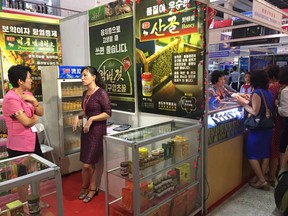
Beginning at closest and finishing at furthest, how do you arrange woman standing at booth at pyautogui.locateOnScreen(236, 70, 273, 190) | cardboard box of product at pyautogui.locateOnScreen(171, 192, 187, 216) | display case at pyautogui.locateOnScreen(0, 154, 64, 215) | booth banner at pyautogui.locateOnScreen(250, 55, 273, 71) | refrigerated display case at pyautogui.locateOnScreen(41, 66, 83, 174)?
display case at pyautogui.locateOnScreen(0, 154, 64, 215) → cardboard box of product at pyautogui.locateOnScreen(171, 192, 187, 216) → woman standing at booth at pyautogui.locateOnScreen(236, 70, 273, 190) → refrigerated display case at pyautogui.locateOnScreen(41, 66, 83, 174) → booth banner at pyautogui.locateOnScreen(250, 55, 273, 71)

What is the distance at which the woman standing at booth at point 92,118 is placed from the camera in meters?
2.99

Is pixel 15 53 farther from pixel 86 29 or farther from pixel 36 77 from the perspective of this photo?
pixel 86 29

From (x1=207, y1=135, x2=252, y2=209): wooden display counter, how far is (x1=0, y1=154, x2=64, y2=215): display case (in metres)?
1.89

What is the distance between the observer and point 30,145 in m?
2.64

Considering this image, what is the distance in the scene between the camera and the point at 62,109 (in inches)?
156

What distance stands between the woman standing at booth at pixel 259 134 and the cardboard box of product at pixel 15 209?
282cm

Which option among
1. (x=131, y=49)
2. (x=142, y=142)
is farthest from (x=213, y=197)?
(x=131, y=49)

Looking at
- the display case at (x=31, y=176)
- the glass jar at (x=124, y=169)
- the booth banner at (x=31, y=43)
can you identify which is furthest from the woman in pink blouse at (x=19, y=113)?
the booth banner at (x=31, y=43)

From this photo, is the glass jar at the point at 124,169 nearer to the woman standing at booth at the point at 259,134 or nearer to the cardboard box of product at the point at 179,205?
the cardboard box of product at the point at 179,205

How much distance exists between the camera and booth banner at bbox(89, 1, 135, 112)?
3.53 meters

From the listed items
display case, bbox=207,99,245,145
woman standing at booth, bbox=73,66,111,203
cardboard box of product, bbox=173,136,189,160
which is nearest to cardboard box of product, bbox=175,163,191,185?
cardboard box of product, bbox=173,136,189,160

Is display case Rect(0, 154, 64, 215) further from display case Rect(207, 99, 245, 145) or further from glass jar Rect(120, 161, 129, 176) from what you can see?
display case Rect(207, 99, 245, 145)

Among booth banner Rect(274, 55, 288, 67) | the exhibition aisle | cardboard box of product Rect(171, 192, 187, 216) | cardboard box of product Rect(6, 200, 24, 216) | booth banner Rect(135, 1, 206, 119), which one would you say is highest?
booth banner Rect(274, 55, 288, 67)

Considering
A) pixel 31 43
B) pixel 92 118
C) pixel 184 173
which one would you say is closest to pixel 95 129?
pixel 92 118
